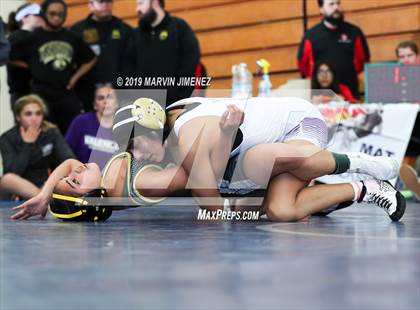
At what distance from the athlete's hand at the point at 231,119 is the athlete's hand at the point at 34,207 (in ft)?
3.33

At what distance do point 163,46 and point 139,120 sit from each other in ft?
12.1

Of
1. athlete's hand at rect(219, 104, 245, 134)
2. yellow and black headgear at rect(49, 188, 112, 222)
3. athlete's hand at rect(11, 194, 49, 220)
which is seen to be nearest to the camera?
athlete's hand at rect(219, 104, 245, 134)

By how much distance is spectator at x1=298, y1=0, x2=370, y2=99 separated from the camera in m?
8.05

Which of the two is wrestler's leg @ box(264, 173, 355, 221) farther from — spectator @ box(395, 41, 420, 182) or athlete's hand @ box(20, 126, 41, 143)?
athlete's hand @ box(20, 126, 41, 143)

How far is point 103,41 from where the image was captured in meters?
8.24

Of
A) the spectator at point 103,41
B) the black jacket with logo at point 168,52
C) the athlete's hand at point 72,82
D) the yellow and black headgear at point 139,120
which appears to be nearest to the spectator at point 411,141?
the black jacket with logo at point 168,52

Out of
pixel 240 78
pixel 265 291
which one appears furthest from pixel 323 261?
pixel 240 78

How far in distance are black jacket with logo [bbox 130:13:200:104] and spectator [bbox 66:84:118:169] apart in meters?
0.56

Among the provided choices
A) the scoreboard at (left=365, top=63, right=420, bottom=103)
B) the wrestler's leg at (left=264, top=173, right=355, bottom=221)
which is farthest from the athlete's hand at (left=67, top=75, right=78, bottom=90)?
the wrestler's leg at (left=264, top=173, right=355, bottom=221)

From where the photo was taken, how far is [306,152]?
419 cm

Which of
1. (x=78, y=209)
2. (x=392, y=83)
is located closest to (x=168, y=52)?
(x=392, y=83)

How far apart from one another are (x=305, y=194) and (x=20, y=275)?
2163 mm

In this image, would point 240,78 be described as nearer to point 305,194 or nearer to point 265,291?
point 305,194

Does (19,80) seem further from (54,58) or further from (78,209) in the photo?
(78,209)
